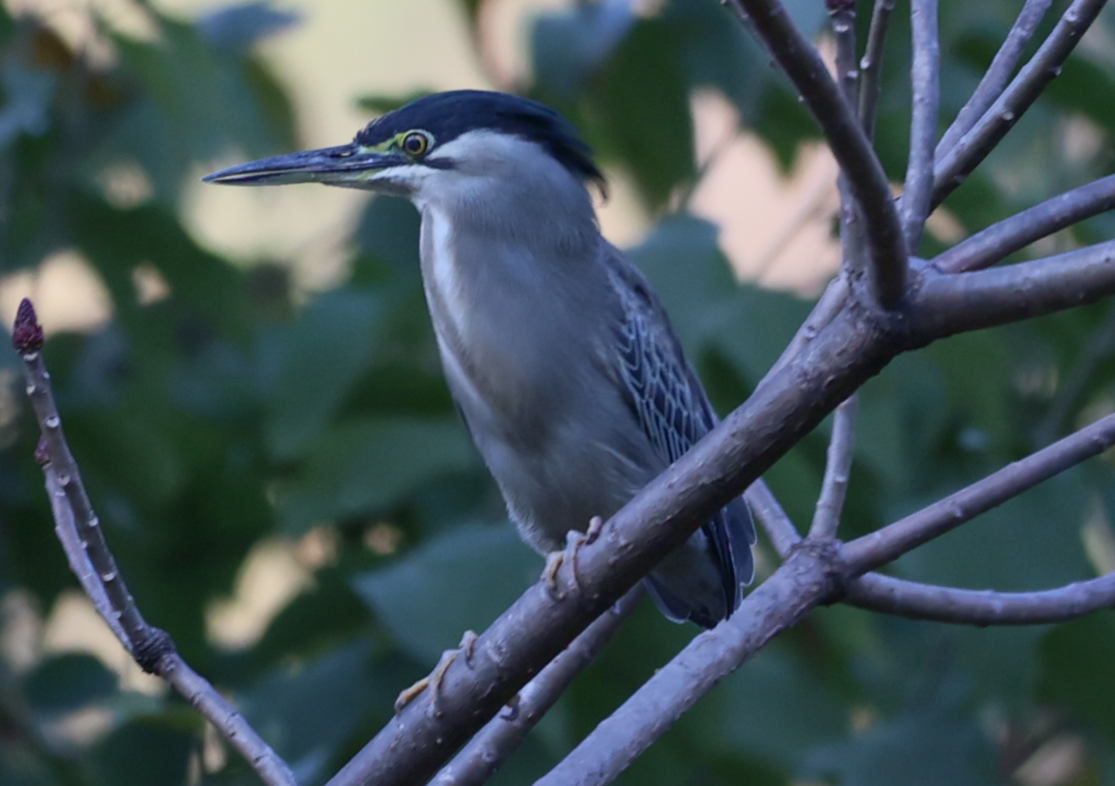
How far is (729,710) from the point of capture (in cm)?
220

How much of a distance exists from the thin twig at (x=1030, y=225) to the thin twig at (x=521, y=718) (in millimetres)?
536

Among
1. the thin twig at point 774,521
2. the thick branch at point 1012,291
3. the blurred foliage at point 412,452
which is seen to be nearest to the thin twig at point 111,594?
the blurred foliage at point 412,452

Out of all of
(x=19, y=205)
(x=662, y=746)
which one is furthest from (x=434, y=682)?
(x=19, y=205)

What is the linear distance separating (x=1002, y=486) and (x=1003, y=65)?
44 centimetres

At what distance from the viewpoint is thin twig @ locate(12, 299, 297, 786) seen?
1204mm

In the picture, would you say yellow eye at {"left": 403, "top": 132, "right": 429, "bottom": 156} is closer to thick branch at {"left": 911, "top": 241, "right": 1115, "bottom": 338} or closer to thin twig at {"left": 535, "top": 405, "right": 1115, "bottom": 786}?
thin twig at {"left": 535, "top": 405, "right": 1115, "bottom": 786}

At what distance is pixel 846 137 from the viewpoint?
3.27ft

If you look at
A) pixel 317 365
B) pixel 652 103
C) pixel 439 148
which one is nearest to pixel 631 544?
pixel 439 148

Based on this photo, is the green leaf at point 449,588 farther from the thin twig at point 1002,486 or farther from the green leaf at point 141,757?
the thin twig at point 1002,486

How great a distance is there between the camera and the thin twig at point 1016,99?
1.22 meters

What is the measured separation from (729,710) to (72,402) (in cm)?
118

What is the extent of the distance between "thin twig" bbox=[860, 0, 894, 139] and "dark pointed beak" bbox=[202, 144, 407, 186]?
909mm

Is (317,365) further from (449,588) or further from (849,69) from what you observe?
(849,69)

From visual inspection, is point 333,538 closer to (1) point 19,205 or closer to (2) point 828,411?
(1) point 19,205
